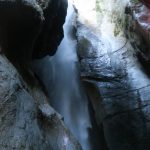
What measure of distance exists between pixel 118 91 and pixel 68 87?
3.82 feet

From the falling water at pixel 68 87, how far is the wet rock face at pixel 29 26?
1.93ft

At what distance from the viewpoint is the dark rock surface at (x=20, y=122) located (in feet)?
8.34

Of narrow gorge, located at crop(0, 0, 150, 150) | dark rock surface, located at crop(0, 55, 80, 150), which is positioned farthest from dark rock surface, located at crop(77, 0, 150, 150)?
dark rock surface, located at crop(0, 55, 80, 150)

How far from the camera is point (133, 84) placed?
4.82 metres

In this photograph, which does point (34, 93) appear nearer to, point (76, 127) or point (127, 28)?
point (76, 127)

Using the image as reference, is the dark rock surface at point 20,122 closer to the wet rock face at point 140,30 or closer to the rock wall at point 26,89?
the rock wall at point 26,89

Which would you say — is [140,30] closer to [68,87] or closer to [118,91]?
[118,91]

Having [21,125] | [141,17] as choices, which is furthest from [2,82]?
[141,17]

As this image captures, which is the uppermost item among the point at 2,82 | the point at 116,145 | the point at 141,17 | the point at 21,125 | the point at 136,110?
the point at 2,82

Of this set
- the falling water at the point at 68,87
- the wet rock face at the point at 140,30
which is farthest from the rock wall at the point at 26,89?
the wet rock face at the point at 140,30

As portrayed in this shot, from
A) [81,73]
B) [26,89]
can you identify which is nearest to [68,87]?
[81,73]

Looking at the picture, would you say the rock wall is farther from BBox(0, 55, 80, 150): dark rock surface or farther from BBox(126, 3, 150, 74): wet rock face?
BBox(126, 3, 150, 74): wet rock face

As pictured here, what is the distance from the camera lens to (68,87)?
5.68 meters

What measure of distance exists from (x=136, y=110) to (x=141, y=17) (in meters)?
1.31
